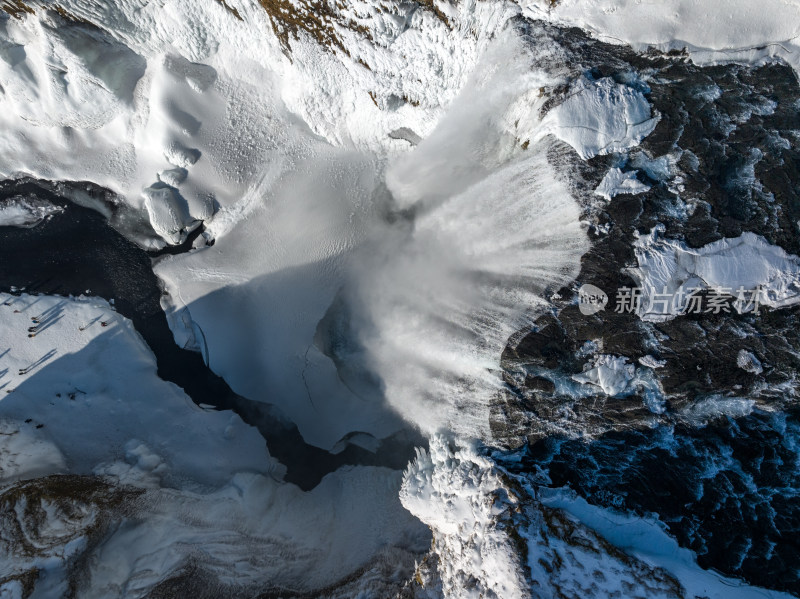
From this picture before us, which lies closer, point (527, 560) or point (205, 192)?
point (527, 560)

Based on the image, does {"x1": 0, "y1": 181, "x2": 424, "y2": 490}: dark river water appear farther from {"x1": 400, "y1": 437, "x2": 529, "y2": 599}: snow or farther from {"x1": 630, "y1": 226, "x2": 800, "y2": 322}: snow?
{"x1": 630, "y1": 226, "x2": 800, "y2": 322}: snow

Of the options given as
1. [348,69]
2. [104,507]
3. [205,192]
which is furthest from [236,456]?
[348,69]

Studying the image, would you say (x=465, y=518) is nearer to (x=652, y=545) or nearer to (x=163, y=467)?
(x=652, y=545)

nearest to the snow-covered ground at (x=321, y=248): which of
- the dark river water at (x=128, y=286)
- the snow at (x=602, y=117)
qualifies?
the snow at (x=602, y=117)

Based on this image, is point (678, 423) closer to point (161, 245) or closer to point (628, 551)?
point (628, 551)

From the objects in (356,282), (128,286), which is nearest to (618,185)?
(356,282)

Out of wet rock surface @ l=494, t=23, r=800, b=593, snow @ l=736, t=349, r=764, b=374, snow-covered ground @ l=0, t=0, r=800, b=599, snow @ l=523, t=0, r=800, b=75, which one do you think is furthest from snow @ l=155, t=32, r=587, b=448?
snow @ l=736, t=349, r=764, b=374
